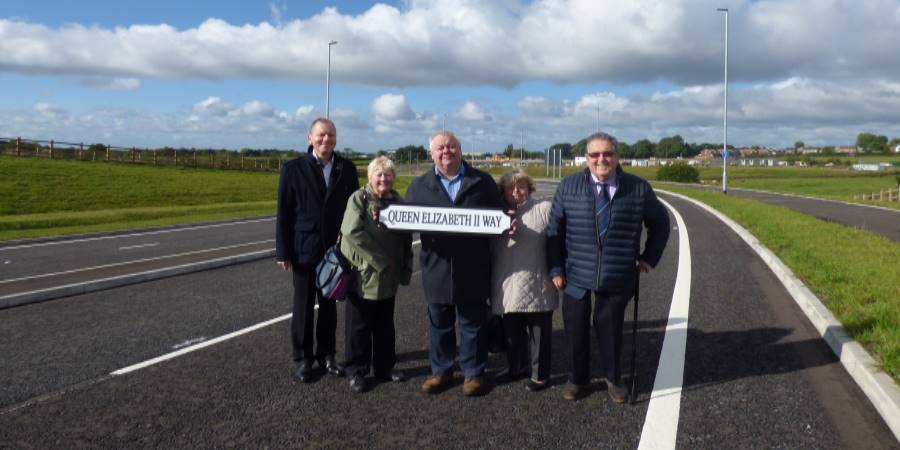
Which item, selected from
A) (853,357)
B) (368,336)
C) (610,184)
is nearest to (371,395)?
(368,336)

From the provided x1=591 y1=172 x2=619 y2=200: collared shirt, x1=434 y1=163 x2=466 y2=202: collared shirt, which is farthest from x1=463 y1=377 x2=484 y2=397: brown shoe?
x1=591 y1=172 x2=619 y2=200: collared shirt

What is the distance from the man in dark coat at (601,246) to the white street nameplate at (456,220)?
453 mm

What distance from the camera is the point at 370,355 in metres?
5.11

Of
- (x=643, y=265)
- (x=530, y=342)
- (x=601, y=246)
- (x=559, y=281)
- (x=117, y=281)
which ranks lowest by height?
(x=117, y=281)

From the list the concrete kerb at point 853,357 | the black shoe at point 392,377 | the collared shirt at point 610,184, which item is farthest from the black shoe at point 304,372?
the concrete kerb at point 853,357

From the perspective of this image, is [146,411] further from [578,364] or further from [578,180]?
[578,180]

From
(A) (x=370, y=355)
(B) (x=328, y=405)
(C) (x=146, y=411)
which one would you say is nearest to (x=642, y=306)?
(A) (x=370, y=355)

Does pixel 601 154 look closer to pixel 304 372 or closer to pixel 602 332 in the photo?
pixel 602 332

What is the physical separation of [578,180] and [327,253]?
185 cm

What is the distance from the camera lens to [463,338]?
191 inches

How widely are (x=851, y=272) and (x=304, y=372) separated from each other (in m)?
7.34

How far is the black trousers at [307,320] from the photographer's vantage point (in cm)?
511

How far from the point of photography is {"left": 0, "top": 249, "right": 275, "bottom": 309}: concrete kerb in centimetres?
802

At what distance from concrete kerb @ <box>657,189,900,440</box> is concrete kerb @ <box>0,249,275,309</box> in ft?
27.3
